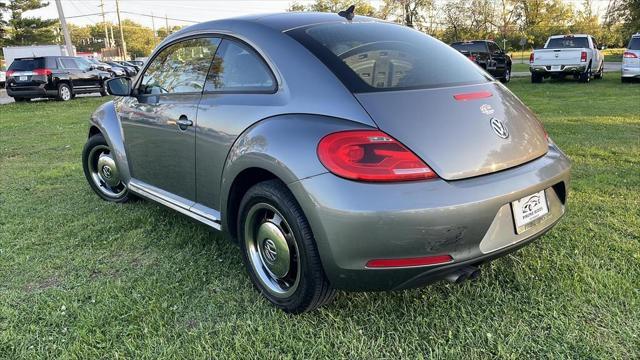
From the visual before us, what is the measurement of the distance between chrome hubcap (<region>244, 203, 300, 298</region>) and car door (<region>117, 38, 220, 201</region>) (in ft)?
2.11

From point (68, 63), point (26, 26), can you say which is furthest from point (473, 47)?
point (26, 26)

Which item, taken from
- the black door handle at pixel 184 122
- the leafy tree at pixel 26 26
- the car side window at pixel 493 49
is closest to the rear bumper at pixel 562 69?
the car side window at pixel 493 49

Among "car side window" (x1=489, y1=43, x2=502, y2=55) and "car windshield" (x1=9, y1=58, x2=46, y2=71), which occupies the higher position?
"car windshield" (x1=9, y1=58, x2=46, y2=71)

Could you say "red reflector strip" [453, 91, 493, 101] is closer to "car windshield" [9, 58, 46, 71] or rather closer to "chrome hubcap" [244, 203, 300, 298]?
"chrome hubcap" [244, 203, 300, 298]

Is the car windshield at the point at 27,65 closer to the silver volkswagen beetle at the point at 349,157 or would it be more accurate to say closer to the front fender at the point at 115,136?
the front fender at the point at 115,136

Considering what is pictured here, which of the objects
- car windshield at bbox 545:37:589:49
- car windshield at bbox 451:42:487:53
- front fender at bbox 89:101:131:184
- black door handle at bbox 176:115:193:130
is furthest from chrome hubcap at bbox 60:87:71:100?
car windshield at bbox 545:37:589:49

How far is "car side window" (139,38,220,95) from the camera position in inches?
124

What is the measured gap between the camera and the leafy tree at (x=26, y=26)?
45.8 meters

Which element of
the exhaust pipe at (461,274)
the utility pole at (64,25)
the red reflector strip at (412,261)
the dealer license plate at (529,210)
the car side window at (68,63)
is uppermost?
the utility pole at (64,25)

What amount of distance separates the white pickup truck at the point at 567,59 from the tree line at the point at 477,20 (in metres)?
29.1

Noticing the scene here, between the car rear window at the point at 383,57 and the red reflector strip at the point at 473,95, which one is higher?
the car rear window at the point at 383,57

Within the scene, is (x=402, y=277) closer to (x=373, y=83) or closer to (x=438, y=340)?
(x=438, y=340)

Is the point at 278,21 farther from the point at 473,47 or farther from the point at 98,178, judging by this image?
the point at 473,47

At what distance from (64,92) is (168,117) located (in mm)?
15536
